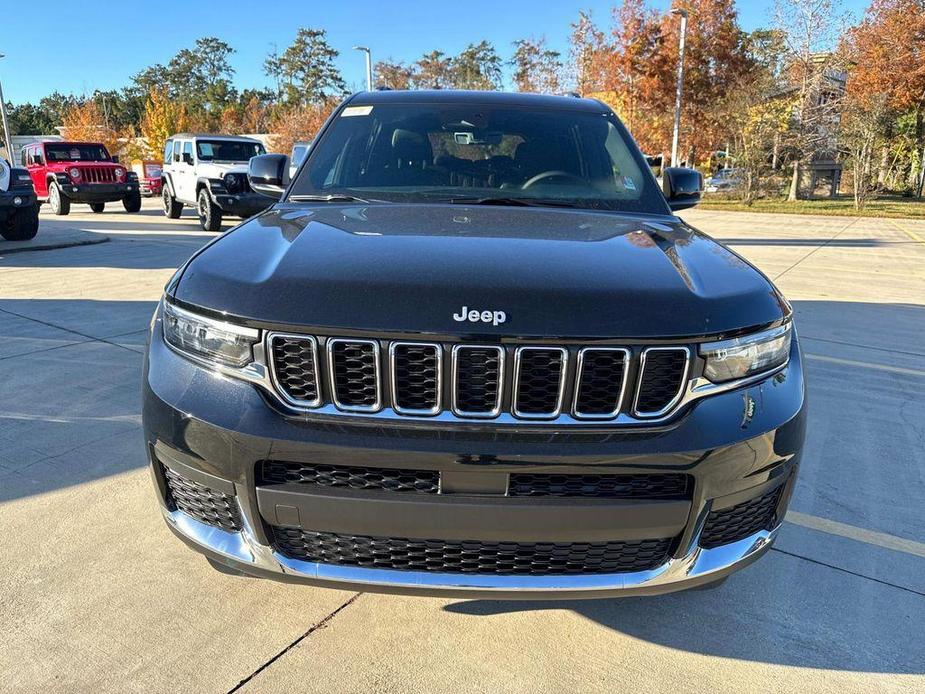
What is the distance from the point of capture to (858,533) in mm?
2830

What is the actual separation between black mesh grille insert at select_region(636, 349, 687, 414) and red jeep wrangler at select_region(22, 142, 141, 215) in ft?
60.6

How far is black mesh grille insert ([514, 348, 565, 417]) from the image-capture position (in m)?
1.70

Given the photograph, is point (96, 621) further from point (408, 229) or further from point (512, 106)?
point (512, 106)

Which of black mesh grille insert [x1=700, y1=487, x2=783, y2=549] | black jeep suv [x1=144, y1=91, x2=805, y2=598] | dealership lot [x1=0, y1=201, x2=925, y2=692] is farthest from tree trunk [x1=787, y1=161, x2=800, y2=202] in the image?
black jeep suv [x1=144, y1=91, x2=805, y2=598]

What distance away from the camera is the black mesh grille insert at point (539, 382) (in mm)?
1702

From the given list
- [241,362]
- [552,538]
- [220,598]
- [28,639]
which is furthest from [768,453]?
[28,639]

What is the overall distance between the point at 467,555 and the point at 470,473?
0.26 meters

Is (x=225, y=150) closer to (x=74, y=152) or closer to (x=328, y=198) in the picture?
(x=74, y=152)

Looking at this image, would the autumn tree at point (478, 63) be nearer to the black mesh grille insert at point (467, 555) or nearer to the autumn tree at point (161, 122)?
the autumn tree at point (161, 122)

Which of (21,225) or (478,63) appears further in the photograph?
(478,63)

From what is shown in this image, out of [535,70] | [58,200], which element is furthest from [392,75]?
[58,200]

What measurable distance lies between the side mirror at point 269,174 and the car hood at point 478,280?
3.81ft

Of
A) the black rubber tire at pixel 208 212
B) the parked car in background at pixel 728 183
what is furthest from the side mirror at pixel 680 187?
the parked car in background at pixel 728 183

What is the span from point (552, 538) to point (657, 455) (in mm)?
336
